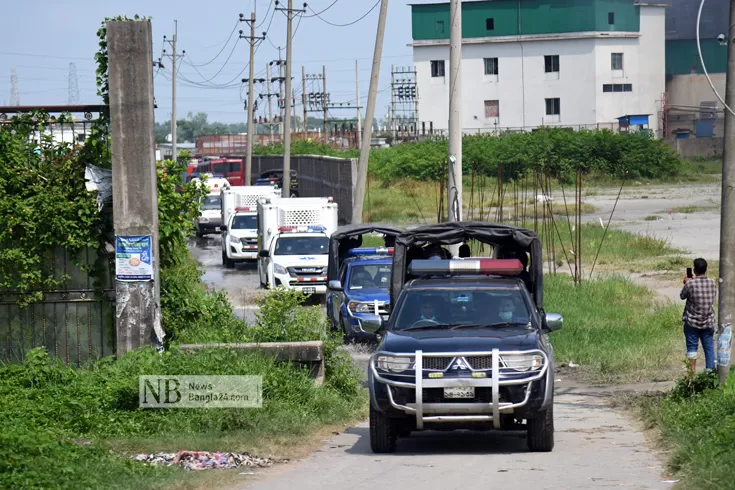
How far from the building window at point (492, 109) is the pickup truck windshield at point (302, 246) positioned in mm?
65314

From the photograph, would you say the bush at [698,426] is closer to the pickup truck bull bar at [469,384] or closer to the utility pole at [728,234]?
the utility pole at [728,234]

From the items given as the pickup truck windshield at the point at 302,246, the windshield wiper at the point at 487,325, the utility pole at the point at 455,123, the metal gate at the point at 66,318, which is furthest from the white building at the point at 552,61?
the windshield wiper at the point at 487,325

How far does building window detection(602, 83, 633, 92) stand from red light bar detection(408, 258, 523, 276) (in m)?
79.9

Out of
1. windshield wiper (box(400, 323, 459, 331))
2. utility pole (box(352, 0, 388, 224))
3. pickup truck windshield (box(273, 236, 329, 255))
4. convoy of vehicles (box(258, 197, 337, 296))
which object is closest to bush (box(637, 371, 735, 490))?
windshield wiper (box(400, 323, 459, 331))

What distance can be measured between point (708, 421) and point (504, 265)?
371 centimetres

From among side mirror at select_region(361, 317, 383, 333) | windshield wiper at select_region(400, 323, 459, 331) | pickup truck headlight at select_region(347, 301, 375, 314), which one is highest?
windshield wiper at select_region(400, 323, 459, 331)

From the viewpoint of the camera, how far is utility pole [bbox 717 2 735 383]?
11883mm

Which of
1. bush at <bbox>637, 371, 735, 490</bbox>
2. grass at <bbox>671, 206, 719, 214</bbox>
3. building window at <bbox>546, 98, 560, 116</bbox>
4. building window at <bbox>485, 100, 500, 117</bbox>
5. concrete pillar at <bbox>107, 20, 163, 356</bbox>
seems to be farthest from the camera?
building window at <bbox>485, 100, 500, 117</bbox>

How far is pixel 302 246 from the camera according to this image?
3020cm

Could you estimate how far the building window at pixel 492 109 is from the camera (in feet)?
307

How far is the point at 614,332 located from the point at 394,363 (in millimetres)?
9300

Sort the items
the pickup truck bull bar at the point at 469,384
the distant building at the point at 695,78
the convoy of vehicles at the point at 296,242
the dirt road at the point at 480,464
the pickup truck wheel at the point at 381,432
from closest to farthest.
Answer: the dirt road at the point at 480,464
the pickup truck bull bar at the point at 469,384
the pickup truck wheel at the point at 381,432
the convoy of vehicles at the point at 296,242
the distant building at the point at 695,78

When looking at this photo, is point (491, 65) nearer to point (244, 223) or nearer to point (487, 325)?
point (244, 223)
